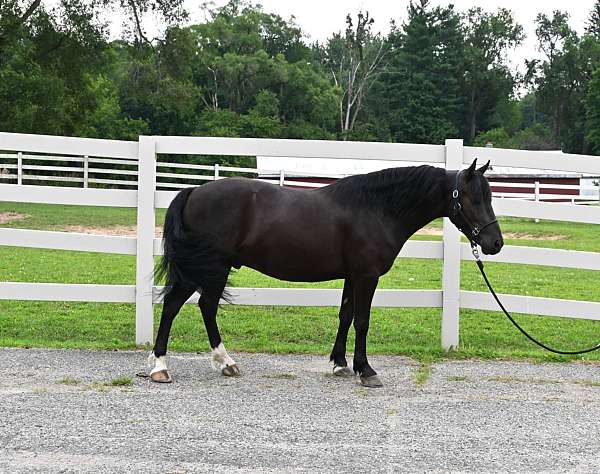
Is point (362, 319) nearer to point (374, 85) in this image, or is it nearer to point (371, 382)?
point (371, 382)

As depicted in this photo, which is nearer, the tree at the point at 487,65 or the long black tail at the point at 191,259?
the long black tail at the point at 191,259

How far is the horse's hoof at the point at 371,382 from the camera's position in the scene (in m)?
5.47

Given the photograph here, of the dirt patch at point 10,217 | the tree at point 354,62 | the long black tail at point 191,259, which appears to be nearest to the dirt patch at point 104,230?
the dirt patch at point 10,217

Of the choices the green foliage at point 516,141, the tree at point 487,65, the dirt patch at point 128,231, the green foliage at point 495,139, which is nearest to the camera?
the dirt patch at point 128,231

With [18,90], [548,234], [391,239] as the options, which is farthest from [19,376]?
[18,90]

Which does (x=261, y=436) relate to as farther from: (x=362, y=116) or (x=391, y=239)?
(x=362, y=116)

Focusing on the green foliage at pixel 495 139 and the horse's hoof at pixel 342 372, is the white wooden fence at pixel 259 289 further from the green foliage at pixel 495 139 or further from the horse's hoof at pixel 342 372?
the green foliage at pixel 495 139

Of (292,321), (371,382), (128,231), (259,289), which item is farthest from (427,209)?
(128,231)

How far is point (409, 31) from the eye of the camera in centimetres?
6838

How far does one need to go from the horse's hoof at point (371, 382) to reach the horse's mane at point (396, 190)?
1.23 meters

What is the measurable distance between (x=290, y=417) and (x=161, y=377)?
4.11 ft

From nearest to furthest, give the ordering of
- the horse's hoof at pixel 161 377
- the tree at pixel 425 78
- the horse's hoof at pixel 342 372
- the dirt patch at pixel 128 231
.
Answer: the horse's hoof at pixel 161 377 → the horse's hoof at pixel 342 372 → the dirt patch at pixel 128 231 → the tree at pixel 425 78

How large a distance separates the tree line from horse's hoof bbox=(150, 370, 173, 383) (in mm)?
27485

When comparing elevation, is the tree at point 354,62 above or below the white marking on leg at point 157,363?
above
